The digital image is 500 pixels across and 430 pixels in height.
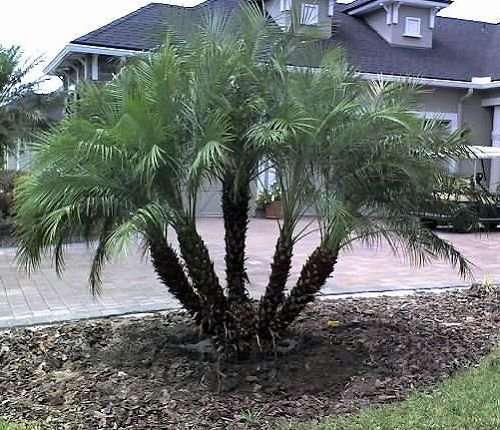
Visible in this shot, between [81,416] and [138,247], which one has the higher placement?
[138,247]

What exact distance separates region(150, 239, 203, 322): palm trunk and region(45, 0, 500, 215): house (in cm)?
1108

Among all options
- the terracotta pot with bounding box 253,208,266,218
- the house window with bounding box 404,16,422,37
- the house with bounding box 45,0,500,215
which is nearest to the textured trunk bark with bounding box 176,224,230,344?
the house with bounding box 45,0,500,215

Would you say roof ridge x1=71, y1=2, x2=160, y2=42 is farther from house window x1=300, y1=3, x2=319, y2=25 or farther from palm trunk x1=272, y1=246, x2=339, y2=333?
palm trunk x1=272, y1=246, x2=339, y2=333

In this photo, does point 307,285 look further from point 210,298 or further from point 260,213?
point 260,213

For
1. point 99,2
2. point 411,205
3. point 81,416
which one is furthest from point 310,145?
point 99,2

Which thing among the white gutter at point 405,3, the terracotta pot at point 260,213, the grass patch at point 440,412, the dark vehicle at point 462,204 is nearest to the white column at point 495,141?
the white gutter at point 405,3

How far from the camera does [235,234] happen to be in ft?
17.1

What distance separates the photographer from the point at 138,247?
4.84 metres

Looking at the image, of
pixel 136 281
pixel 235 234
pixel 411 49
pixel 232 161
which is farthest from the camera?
pixel 411 49

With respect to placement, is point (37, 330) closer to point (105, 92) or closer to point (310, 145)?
point (105, 92)

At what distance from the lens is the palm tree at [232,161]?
14.5 feet

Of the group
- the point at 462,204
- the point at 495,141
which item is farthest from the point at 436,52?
the point at 462,204

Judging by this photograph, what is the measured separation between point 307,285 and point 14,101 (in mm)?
9583

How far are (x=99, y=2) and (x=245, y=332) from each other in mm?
15442
